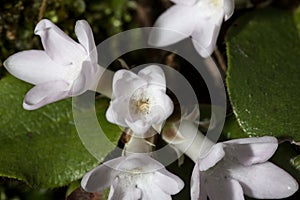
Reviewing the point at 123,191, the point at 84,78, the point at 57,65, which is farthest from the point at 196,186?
the point at 57,65

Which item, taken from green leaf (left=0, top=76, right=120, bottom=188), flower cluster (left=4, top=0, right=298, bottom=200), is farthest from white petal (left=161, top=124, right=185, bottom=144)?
green leaf (left=0, top=76, right=120, bottom=188)

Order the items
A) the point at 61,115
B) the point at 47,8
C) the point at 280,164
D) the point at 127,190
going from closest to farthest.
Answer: the point at 127,190 → the point at 280,164 → the point at 61,115 → the point at 47,8

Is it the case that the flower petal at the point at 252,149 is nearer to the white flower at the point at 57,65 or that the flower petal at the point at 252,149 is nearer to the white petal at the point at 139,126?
the white petal at the point at 139,126

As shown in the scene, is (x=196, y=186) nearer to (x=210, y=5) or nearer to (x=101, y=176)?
(x=101, y=176)

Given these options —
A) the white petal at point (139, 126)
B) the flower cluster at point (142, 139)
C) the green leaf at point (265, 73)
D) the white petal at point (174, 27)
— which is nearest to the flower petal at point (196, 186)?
the flower cluster at point (142, 139)

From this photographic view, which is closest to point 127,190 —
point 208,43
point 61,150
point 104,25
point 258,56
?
point 61,150

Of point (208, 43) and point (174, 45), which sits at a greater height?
point (208, 43)

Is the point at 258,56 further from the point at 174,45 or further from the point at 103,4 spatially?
the point at 103,4
